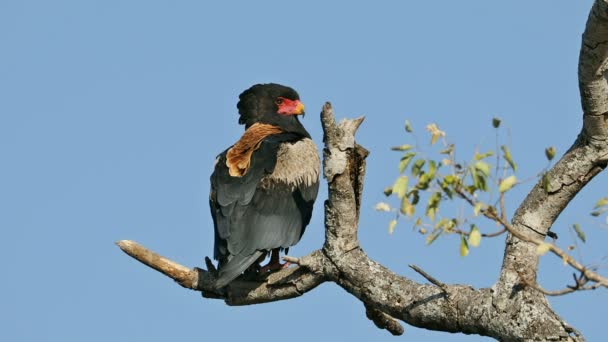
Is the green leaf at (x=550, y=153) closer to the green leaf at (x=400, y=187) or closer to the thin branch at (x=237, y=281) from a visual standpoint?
the green leaf at (x=400, y=187)

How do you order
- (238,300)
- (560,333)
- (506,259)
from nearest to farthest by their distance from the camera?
(560,333) < (506,259) < (238,300)

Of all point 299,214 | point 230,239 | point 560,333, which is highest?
point 299,214

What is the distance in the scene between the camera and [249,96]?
9297 mm

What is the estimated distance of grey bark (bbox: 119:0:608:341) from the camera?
523 cm

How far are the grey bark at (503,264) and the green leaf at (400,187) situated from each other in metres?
1.19

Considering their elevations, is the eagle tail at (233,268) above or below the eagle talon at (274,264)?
below

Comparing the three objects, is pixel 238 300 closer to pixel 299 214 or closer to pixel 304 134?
pixel 299 214

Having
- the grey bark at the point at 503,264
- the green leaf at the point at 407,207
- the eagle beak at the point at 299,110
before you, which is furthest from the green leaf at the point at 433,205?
the eagle beak at the point at 299,110

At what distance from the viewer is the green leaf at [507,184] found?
3957 millimetres

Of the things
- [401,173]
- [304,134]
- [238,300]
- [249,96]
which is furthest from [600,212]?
[249,96]

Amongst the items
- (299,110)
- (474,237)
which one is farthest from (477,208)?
(299,110)

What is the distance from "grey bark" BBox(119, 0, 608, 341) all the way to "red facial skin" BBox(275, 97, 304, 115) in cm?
289

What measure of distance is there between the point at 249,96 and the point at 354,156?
3442mm

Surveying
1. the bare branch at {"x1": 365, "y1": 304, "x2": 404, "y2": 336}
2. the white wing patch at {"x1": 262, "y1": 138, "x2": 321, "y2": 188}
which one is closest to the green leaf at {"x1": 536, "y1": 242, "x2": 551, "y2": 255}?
the bare branch at {"x1": 365, "y1": 304, "x2": 404, "y2": 336}
